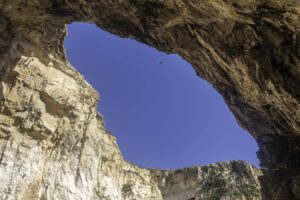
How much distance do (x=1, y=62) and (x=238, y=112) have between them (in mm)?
12416

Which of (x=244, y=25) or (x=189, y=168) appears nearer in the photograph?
(x=244, y=25)

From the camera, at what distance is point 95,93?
28109 mm

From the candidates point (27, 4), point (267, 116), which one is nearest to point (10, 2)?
point (27, 4)

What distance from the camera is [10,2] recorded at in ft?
48.3

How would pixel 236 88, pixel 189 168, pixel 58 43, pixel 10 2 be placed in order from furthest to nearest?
pixel 189 168, pixel 58 43, pixel 10 2, pixel 236 88

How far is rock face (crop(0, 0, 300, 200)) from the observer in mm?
9703

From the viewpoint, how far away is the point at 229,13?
896 cm

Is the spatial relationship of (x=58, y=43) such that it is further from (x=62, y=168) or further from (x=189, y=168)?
(x=189, y=168)

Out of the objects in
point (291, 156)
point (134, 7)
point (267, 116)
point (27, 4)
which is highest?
point (27, 4)

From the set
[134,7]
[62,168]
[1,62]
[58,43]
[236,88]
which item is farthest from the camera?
[62,168]

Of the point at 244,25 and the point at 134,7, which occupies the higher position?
the point at 134,7

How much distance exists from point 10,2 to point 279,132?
11553 mm

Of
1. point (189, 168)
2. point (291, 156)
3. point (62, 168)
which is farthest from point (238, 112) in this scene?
point (189, 168)

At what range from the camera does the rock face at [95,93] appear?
9.70 m
